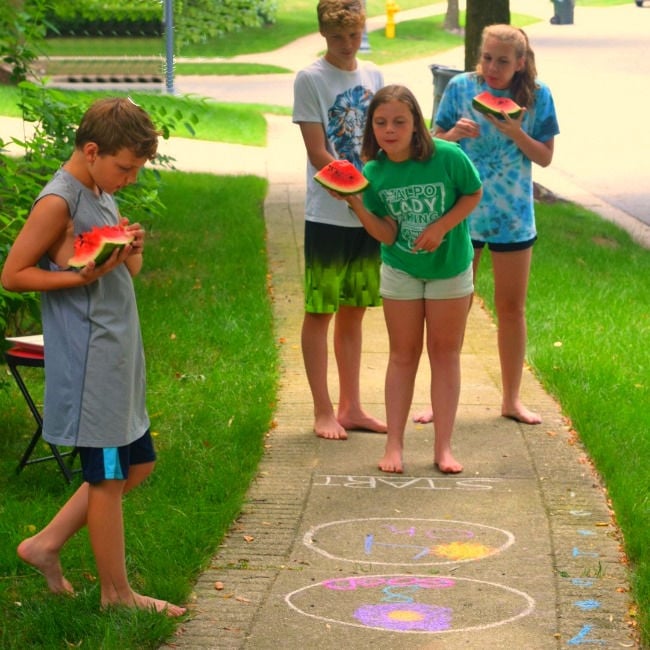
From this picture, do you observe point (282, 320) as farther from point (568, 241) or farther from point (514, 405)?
point (568, 241)

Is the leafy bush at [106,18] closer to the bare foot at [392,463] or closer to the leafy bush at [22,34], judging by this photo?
the leafy bush at [22,34]

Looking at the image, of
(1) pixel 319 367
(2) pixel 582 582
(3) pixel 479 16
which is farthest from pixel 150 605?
(3) pixel 479 16

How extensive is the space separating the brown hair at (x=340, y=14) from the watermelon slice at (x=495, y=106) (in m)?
0.69

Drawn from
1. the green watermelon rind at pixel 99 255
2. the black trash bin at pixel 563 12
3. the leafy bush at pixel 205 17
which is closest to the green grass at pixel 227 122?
the leafy bush at pixel 205 17

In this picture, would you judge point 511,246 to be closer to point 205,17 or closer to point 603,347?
point 603,347

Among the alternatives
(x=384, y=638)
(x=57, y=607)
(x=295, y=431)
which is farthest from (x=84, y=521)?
(x=295, y=431)

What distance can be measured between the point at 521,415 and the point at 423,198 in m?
1.58

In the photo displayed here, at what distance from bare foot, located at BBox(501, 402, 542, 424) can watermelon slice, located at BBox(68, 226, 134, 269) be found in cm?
323

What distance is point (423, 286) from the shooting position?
19.2 feet

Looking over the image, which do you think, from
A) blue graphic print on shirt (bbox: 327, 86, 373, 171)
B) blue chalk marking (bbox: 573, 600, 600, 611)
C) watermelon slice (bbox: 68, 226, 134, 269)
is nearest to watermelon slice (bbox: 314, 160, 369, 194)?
blue graphic print on shirt (bbox: 327, 86, 373, 171)

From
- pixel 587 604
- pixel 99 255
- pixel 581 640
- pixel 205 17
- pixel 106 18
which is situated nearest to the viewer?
pixel 99 255

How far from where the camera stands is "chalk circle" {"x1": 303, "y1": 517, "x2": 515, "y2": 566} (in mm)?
4996

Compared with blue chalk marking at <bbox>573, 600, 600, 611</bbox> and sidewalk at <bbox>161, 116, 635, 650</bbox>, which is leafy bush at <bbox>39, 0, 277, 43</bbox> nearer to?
sidewalk at <bbox>161, 116, 635, 650</bbox>

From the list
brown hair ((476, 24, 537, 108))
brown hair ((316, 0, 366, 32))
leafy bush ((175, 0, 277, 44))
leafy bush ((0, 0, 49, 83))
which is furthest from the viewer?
leafy bush ((175, 0, 277, 44))
